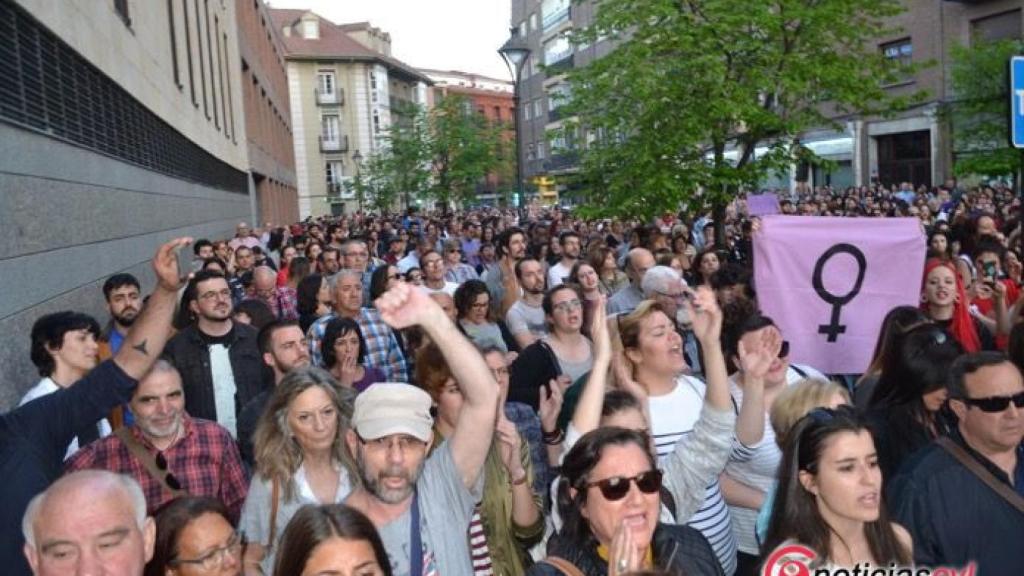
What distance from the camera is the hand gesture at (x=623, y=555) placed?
2588 mm

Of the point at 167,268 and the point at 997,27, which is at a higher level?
the point at 997,27

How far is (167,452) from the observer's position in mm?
4320

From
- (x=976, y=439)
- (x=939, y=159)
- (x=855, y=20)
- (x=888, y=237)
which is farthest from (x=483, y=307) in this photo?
(x=939, y=159)

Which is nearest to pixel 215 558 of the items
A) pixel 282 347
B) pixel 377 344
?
pixel 282 347

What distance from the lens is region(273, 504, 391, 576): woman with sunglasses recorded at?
2.71m

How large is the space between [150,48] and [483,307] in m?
9.66

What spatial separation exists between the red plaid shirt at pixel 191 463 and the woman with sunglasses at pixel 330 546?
1480 mm

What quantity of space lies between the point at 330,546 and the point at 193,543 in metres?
0.59

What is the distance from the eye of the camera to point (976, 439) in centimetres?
371

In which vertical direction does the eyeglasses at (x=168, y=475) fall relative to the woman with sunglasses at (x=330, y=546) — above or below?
below

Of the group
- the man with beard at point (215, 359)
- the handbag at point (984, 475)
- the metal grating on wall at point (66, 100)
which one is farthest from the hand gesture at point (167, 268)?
the metal grating on wall at point (66, 100)

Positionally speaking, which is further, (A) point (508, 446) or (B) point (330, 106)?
(B) point (330, 106)

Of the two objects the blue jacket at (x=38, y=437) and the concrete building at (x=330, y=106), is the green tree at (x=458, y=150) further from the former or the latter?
the concrete building at (x=330, y=106)

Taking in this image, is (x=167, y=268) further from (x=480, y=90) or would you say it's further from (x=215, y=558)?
(x=480, y=90)
